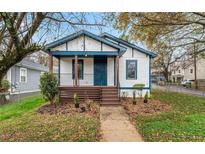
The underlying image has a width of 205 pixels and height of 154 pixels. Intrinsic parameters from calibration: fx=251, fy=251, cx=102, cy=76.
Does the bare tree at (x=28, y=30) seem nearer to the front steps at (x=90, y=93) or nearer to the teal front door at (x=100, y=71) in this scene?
the front steps at (x=90, y=93)

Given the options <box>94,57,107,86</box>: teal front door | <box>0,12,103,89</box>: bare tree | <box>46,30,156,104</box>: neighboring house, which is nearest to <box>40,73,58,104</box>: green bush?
<box>46,30,156,104</box>: neighboring house

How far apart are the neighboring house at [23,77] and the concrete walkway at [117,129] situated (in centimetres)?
1114

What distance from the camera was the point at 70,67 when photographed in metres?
17.3

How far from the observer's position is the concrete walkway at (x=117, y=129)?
6.97m

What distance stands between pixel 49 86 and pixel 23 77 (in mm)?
10422

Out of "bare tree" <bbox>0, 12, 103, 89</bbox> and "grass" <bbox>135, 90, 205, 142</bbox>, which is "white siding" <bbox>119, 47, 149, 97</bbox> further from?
"bare tree" <bbox>0, 12, 103, 89</bbox>

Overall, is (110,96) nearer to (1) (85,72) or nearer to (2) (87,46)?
(2) (87,46)

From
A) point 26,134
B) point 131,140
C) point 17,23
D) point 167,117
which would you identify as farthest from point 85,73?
point 17,23

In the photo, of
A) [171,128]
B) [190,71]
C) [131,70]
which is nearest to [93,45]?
[131,70]

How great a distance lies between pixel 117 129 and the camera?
26.4 feet

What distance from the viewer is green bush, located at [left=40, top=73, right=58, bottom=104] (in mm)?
13500

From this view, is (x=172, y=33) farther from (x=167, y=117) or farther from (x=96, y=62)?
(x=167, y=117)

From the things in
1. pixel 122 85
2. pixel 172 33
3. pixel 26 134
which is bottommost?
pixel 26 134
